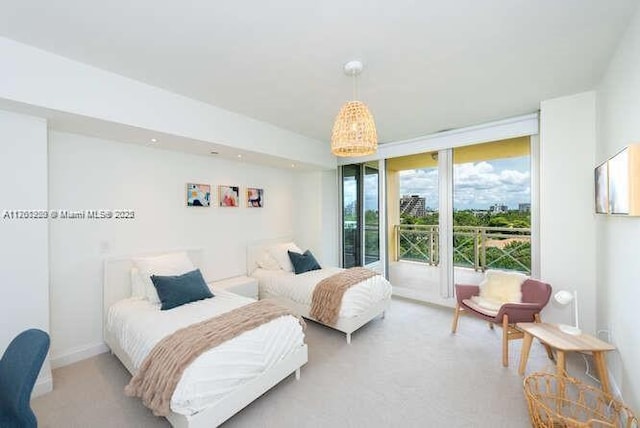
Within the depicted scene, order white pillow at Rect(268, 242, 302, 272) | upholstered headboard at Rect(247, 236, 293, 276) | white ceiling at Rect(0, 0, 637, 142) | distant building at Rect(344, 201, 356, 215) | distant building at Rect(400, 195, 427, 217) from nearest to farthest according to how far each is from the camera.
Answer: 1. white ceiling at Rect(0, 0, 637, 142)
2. white pillow at Rect(268, 242, 302, 272)
3. upholstered headboard at Rect(247, 236, 293, 276)
4. distant building at Rect(400, 195, 427, 217)
5. distant building at Rect(344, 201, 356, 215)

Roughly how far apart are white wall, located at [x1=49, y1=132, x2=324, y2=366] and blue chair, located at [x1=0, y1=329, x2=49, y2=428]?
148 centimetres

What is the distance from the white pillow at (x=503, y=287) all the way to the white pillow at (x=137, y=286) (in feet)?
12.3

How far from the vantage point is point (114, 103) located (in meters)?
2.32

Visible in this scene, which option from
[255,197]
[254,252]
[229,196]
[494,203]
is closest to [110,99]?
[229,196]

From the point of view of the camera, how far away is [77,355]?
2.65 metres

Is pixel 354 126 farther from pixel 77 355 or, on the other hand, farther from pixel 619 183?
pixel 77 355

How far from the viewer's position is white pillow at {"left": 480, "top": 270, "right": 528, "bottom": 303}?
2987mm

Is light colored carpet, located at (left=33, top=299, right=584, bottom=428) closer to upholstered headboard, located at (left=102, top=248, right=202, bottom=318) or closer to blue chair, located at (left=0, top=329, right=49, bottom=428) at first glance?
upholstered headboard, located at (left=102, top=248, right=202, bottom=318)

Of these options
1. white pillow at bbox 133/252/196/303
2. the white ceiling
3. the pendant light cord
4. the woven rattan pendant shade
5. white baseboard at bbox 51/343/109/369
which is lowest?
white baseboard at bbox 51/343/109/369

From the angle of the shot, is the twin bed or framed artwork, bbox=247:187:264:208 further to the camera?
framed artwork, bbox=247:187:264:208

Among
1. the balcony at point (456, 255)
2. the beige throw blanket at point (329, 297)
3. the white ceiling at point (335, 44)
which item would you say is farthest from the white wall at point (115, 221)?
the balcony at point (456, 255)

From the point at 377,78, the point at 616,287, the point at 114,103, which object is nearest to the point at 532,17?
the point at 377,78

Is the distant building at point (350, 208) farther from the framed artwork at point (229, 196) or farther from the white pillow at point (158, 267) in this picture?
the white pillow at point (158, 267)

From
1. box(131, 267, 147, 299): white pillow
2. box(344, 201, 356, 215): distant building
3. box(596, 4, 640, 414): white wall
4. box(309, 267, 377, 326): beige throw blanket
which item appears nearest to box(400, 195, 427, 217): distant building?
box(344, 201, 356, 215): distant building
